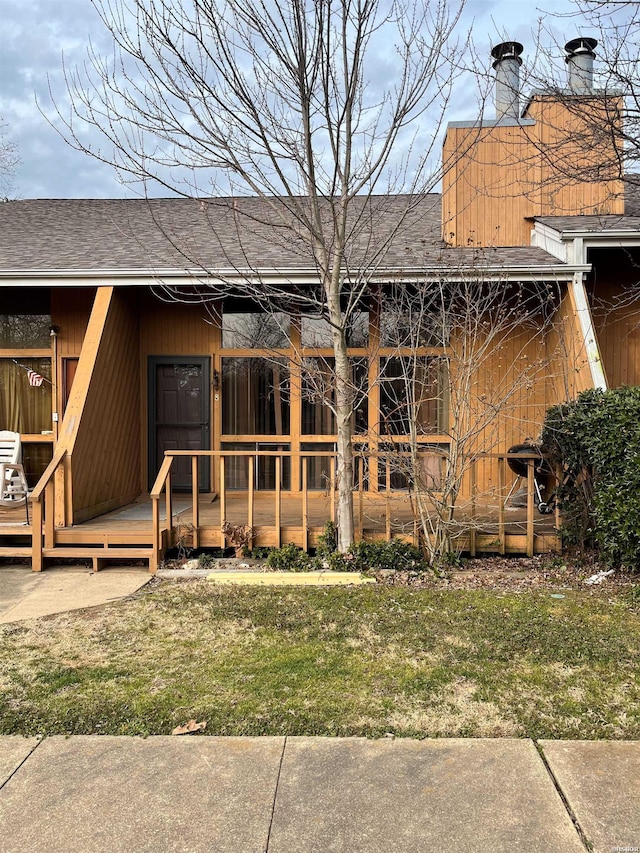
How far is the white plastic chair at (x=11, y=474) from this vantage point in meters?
6.53

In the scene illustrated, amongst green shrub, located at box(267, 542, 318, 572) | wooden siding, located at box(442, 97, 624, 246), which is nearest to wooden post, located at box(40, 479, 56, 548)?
green shrub, located at box(267, 542, 318, 572)

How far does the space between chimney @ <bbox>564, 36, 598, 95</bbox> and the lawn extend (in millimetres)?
5380

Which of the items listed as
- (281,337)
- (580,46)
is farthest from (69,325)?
(580,46)

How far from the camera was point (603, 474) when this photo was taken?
5012 mm

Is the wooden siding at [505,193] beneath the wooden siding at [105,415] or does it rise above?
above

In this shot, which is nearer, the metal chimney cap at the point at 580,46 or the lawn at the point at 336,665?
the lawn at the point at 336,665

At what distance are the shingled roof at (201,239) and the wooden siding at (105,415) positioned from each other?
2.36 ft

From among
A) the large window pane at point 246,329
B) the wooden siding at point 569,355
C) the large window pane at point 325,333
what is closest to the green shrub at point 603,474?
the wooden siding at point 569,355

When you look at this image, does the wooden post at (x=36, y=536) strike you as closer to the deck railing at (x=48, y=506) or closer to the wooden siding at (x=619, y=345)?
the deck railing at (x=48, y=506)

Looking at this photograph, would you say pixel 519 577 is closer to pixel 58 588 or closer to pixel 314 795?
pixel 314 795

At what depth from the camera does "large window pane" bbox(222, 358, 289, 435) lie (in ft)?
27.2

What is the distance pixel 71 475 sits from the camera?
6250mm

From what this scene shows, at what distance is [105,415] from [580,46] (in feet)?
22.7

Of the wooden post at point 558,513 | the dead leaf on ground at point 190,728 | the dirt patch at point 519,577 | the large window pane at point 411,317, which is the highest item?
the large window pane at point 411,317
